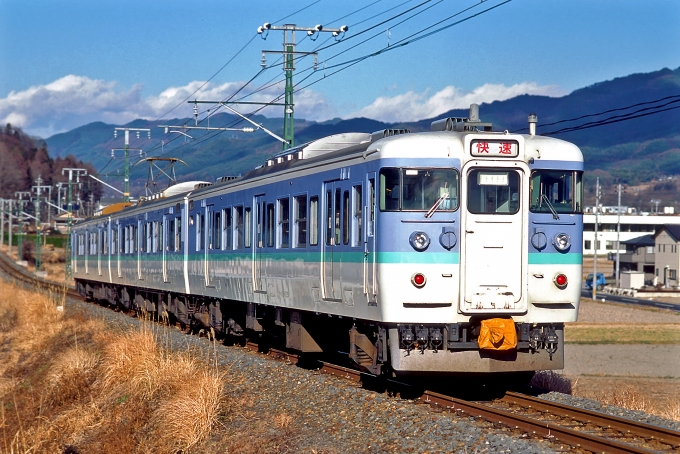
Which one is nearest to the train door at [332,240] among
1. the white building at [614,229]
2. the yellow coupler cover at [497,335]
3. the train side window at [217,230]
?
the yellow coupler cover at [497,335]

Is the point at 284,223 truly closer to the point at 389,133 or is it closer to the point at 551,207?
the point at 389,133

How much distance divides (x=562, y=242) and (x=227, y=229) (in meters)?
8.48

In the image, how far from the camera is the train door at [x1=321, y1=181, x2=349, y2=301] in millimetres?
12648

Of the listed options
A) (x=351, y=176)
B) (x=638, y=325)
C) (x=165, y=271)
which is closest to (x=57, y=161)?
(x=638, y=325)

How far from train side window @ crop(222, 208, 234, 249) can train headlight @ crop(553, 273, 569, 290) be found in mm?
8094

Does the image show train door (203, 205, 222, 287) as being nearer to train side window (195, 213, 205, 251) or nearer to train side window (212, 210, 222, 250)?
train side window (212, 210, 222, 250)

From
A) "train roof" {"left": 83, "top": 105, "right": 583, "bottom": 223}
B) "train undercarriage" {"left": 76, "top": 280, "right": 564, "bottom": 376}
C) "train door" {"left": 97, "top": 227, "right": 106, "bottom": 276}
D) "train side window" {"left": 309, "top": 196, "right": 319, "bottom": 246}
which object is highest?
"train roof" {"left": 83, "top": 105, "right": 583, "bottom": 223}

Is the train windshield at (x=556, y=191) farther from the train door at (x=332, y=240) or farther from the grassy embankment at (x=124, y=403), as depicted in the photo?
the grassy embankment at (x=124, y=403)

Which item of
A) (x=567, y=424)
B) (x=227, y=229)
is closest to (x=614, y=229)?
(x=227, y=229)

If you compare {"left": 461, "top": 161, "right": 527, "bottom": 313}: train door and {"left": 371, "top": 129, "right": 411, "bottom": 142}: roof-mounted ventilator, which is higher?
{"left": 371, "top": 129, "right": 411, "bottom": 142}: roof-mounted ventilator

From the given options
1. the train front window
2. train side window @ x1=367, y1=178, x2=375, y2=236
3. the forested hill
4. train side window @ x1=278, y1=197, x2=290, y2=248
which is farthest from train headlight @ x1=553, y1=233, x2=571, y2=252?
the forested hill

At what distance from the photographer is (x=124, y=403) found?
42.9ft

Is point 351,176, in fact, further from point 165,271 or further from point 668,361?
point 668,361

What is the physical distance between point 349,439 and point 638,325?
1911 inches
